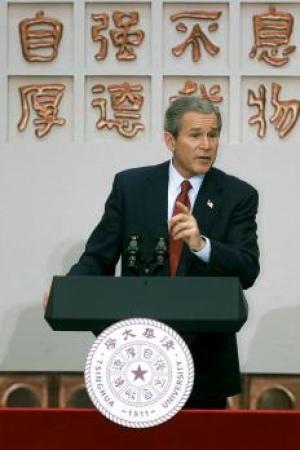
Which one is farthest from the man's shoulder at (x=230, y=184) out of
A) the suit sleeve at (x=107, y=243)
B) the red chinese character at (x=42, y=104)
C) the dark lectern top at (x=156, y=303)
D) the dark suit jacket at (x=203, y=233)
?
the red chinese character at (x=42, y=104)

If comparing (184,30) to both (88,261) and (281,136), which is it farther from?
(88,261)

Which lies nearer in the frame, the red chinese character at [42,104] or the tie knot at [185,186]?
the tie knot at [185,186]

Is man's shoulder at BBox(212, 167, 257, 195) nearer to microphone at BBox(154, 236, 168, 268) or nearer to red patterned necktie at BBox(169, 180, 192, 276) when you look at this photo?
red patterned necktie at BBox(169, 180, 192, 276)

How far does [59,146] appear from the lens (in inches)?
137

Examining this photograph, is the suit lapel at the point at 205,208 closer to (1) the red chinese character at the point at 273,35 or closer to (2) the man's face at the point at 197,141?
(2) the man's face at the point at 197,141

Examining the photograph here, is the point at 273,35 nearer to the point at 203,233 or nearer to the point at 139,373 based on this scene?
the point at 203,233

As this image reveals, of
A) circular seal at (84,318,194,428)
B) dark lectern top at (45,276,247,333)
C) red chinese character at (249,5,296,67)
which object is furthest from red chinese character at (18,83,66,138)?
circular seal at (84,318,194,428)

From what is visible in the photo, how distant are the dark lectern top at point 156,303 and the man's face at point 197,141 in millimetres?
366

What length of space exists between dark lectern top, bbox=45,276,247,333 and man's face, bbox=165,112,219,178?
1.20 ft

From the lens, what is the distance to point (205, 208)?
2.28 meters

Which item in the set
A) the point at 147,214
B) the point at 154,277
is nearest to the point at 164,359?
the point at 154,277

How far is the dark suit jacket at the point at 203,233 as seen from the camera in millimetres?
2217

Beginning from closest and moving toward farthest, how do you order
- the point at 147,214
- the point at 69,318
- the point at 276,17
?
the point at 69,318
the point at 147,214
the point at 276,17

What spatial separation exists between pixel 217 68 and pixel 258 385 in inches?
36.3
